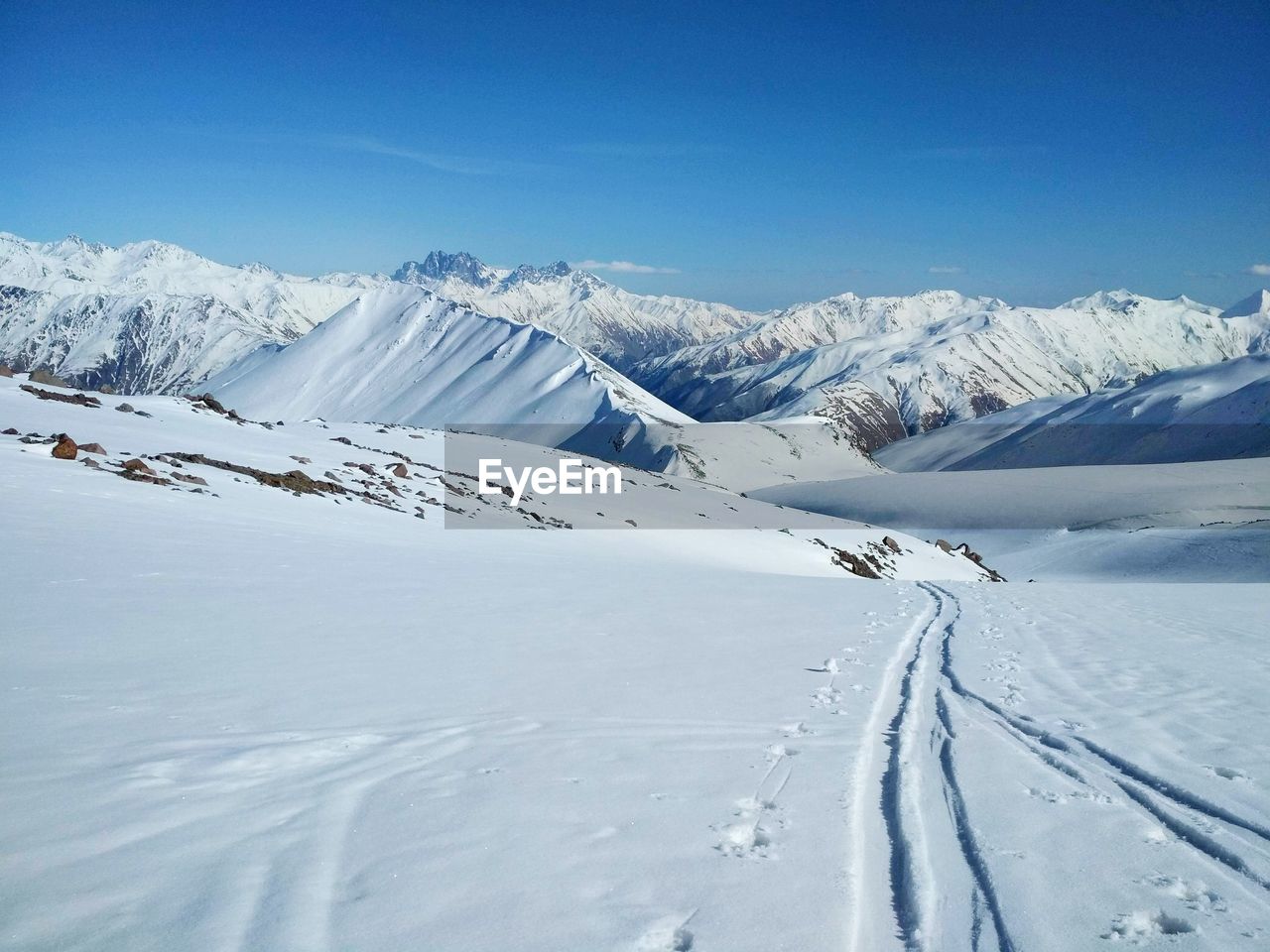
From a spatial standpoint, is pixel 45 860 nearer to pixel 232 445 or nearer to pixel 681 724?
pixel 681 724

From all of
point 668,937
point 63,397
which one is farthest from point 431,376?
point 668,937

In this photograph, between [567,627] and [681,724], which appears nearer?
[681,724]

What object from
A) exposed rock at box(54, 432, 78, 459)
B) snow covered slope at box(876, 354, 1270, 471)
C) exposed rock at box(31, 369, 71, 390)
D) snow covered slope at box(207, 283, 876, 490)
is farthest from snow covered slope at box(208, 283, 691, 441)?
exposed rock at box(54, 432, 78, 459)

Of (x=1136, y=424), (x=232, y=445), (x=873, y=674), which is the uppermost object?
(x=1136, y=424)

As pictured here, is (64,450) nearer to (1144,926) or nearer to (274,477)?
(274,477)

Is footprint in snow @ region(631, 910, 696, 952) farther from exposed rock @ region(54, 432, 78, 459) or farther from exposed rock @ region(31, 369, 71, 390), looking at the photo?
exposed rock @ region(31, 369, 71, 390)

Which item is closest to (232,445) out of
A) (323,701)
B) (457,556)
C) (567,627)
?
(457,556)

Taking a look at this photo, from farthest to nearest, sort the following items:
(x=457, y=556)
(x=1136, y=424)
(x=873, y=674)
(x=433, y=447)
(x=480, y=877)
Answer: (x=1136, y=424) < (x=433, y=447) < (x=457, y=556) < (x=873, y=674) < (x=480, y=877)
